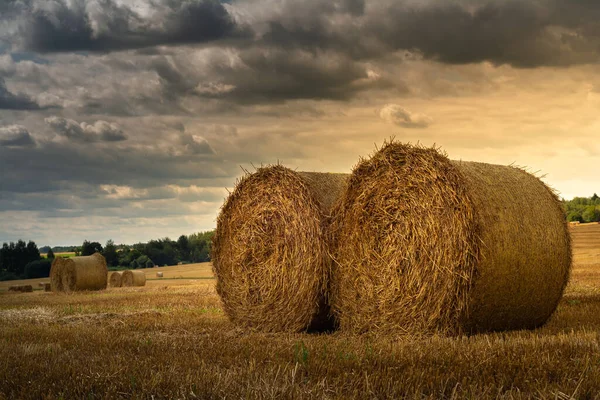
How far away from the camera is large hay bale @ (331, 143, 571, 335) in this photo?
8297 millimetres

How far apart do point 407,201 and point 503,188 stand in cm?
136

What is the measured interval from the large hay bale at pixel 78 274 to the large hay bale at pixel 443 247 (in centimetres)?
1727

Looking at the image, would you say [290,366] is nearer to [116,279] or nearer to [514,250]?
[514,250]

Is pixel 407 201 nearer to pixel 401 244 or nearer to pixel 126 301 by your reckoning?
pixel 401 244

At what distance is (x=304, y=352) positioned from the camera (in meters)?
6.52

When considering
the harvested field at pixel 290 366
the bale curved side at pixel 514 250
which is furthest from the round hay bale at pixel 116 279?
the bale curved side at pixel 514 250

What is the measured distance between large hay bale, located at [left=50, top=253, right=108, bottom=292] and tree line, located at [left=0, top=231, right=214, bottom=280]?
115 feet

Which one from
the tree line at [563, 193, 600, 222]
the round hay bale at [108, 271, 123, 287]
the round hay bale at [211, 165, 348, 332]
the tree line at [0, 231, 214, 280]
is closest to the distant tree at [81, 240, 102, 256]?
the tree line at [0, 231, 214, 280]

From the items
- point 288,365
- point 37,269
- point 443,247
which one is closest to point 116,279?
point 443,247

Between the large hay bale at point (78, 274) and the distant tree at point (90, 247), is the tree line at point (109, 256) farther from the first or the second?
the large hay bale at point (78, 274)

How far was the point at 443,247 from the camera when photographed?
8.41 meters

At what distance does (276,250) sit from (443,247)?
2.87 metres

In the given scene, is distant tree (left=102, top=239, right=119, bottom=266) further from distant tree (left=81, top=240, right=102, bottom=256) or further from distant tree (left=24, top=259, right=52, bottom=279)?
distant tree (left=24, top=259, right=52, bottom=279)

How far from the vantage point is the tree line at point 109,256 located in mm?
59438
